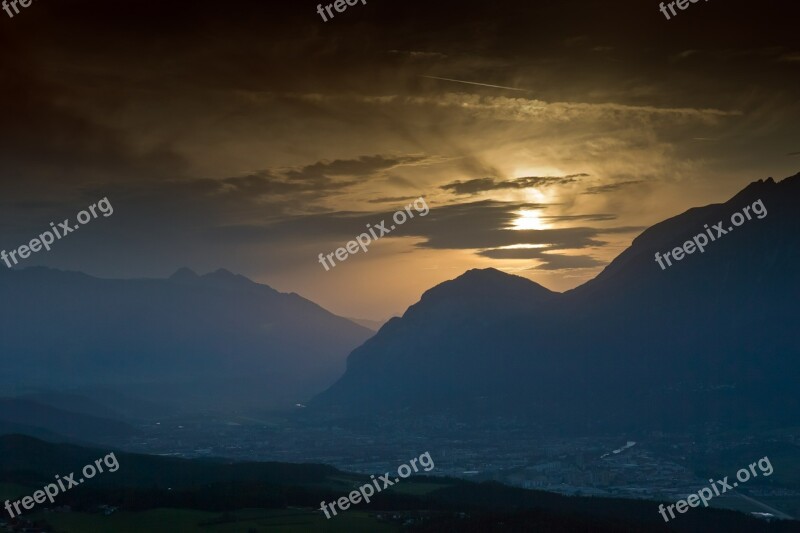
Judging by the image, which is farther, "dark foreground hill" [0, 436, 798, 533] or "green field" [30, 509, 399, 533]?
"dark foreground hill" [0, 436, 798, 533]

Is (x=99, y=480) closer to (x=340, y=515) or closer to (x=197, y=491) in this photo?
(x=197, y=491)

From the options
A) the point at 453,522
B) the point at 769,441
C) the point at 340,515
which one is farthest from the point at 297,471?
the point at 769,441

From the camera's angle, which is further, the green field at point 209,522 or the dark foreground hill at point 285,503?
the dark foreground hill at point 285,503

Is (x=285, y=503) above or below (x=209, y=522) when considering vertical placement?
below

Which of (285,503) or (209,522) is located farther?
(285,503)
